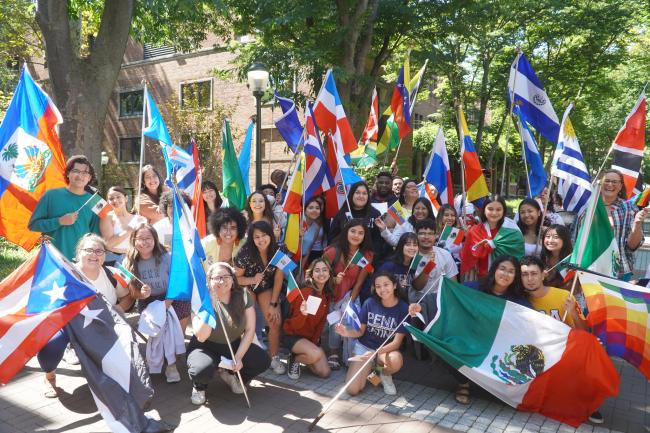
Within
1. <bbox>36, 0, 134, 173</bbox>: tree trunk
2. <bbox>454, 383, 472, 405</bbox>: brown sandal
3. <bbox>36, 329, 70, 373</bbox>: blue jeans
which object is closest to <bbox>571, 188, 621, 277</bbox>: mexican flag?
<bbox>454, 383, 472, 405</bbox>: brown sandal

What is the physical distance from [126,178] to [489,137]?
21.2m

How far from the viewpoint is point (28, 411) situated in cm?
409

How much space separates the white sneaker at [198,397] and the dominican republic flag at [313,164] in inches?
110

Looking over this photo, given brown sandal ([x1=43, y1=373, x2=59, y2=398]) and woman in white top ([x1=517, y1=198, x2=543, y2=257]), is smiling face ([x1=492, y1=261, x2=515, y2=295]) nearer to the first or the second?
woman in white top ([x1=517, y1=198, x2=543, y2=257])

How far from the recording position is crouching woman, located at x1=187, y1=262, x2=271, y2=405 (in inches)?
171

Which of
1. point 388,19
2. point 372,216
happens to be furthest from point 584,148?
point 372,216

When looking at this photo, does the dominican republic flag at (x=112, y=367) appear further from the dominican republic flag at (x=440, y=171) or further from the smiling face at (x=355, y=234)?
the dominican republic flag at (x=440, y=171)

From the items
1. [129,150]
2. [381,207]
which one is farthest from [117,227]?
[129,150]

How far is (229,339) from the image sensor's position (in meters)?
4.44

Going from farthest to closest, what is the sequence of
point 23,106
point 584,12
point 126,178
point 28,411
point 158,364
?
1. point 126,178
2. point 584,12
3. point 23,106
4. point 158,364
5. point 28,411

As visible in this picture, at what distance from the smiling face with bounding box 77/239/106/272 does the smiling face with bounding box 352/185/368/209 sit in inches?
121

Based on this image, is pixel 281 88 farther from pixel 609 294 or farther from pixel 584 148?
pixel 584 148

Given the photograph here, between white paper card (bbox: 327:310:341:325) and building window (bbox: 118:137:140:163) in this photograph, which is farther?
building window (bbox: 118:137:140:163)

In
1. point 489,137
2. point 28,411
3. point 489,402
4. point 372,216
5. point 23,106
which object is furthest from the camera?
point 489,137
